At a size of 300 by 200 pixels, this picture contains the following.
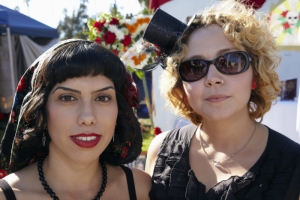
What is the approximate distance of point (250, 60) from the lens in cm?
199

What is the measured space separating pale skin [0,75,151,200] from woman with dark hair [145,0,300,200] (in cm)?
43

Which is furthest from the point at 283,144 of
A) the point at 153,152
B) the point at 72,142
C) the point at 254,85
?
the point at 72,142

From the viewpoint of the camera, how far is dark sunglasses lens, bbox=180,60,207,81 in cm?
196

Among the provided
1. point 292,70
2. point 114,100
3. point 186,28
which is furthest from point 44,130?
point 292,70

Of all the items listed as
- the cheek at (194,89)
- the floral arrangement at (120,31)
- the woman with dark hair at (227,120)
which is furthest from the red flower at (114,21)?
the cheek at (194,89)

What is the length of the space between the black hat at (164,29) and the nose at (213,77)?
0.30 metres

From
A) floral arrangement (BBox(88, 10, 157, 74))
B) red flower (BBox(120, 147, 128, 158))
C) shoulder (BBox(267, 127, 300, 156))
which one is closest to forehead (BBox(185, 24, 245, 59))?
shoulder (BBox(267, 127, 300, 156))

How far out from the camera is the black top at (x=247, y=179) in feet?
5.80

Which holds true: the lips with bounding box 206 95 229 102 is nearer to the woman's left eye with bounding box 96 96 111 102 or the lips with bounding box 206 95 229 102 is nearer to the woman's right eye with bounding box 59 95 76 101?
the woman's left eye with bounding box 96 96 111 102

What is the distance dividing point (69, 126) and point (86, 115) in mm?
95

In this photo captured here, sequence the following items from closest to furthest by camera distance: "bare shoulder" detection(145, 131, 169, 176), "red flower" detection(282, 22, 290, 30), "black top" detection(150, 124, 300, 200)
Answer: "black top" detection(150, 124, 300, 200), "bare shoulder" detection(145, 131, 169, 176), "red flower" detection(282, 22, 290, 30)

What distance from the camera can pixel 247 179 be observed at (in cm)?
181

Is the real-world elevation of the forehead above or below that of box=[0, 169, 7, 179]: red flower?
above

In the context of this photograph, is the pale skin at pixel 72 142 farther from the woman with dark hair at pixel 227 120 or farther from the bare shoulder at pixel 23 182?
the woman with dark hair at pixel 227 120
